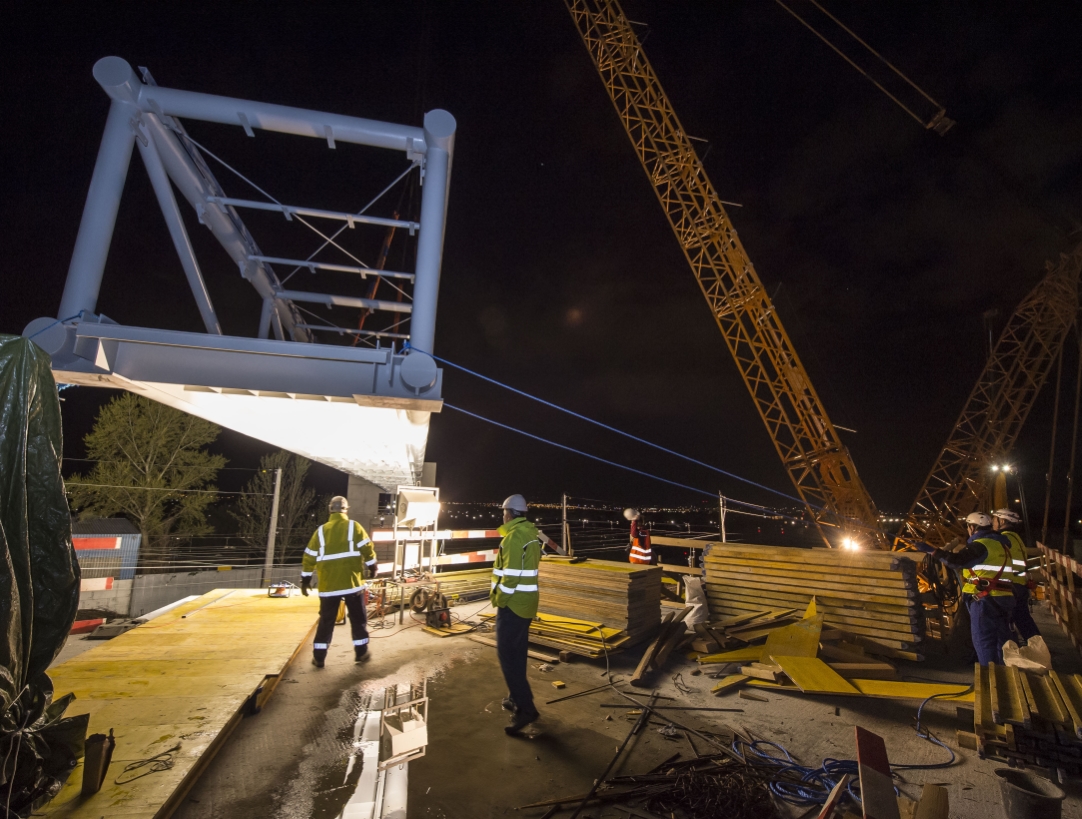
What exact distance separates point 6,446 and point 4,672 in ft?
4.00

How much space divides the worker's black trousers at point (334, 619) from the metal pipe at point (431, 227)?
3.87 metres

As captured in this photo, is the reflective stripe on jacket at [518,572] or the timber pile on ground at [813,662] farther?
the timber pile on ground at [813,662]

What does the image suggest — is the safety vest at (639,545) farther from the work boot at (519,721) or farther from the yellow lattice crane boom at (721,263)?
the yellow lattice crane boom at (721,263)

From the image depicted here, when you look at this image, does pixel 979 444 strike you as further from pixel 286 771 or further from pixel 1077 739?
pixel 286 771

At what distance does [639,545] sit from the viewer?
33.4ft

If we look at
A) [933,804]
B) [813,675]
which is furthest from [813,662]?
[933,804]

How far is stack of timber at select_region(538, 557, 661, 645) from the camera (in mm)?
7488

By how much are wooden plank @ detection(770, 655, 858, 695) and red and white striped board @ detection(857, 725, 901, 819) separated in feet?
10.2

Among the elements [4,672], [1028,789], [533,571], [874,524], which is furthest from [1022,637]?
[874,524]

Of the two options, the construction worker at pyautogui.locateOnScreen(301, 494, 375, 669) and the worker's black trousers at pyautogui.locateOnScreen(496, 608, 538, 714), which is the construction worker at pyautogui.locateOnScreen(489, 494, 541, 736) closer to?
the worker's black trousers at pyautogui.locateOnScreen(496, 608, 538, 714)

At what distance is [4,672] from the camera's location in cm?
264

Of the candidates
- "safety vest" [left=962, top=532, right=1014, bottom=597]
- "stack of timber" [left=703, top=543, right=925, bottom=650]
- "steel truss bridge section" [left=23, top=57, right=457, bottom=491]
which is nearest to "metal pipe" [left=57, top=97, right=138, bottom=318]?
"steel truss bridge section" [left=23, top=57, right=457, bottom=491]

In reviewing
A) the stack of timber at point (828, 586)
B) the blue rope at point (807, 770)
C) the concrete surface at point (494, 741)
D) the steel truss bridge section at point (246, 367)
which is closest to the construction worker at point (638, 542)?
the stack of timber at point (828, 586)

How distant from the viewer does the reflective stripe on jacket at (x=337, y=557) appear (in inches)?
262
